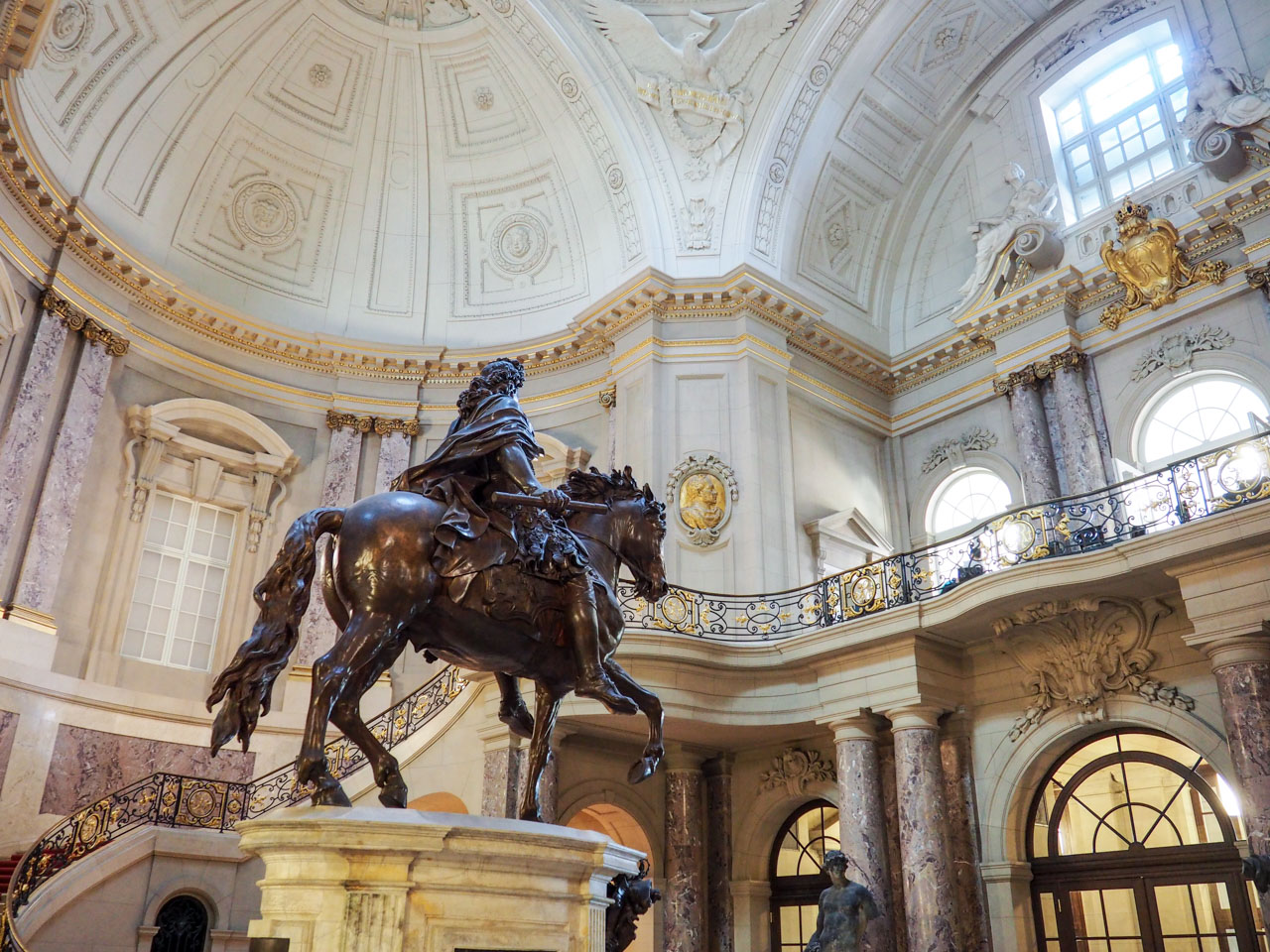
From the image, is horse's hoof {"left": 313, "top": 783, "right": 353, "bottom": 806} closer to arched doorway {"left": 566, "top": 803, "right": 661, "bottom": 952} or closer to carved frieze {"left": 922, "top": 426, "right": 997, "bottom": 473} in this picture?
arched doorway {"left": 566, "top": 803, "right": 661, "bottom": 952}

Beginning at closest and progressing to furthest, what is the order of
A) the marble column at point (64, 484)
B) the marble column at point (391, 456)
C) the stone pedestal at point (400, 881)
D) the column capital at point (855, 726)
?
the stone pedestal at point (400, 881), the column capital at point (855, 726), the marble column at point (64, 484), the marble column at point (391, 456)

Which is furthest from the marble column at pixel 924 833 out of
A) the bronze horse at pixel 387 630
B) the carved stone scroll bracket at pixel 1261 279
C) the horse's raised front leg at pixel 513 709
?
the carved stone scroll bracket at pixel 1261 279

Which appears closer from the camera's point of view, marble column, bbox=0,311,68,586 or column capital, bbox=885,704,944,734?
column capital, bbox=885,704,944,734

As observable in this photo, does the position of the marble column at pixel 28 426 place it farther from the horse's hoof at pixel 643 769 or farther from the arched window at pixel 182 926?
the horse's hoof at pixel 643 769

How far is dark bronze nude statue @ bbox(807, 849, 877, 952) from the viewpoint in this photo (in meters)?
8.14

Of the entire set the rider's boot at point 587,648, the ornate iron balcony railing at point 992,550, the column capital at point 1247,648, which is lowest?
the rider's boot at point 587,648

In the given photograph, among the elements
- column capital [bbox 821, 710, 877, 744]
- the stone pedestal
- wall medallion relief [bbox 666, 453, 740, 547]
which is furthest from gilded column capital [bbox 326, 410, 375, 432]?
the stone pedestal

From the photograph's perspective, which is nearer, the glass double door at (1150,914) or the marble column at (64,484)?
the glass double door at (1150,914)

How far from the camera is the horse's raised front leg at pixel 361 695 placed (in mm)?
4559

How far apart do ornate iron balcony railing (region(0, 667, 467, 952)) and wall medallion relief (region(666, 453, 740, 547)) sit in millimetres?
4118

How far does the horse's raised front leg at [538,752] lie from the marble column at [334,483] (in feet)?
38.8

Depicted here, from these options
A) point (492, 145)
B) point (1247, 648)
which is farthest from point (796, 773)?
point (492, 145)

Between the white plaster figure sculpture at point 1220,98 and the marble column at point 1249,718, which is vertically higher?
the white plaster figure sculpture at point 1220,98

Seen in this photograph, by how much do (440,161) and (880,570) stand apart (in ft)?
39.4
